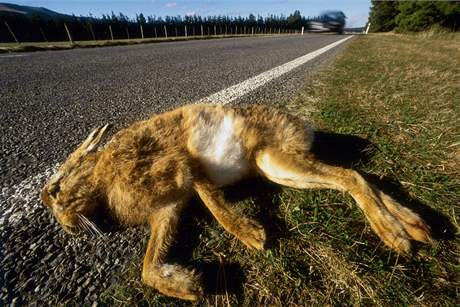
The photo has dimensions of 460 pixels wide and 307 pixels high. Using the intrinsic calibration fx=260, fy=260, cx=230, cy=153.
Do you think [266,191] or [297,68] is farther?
[297,68]

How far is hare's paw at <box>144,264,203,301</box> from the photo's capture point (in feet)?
4.03

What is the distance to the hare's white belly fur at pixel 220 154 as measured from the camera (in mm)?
1953

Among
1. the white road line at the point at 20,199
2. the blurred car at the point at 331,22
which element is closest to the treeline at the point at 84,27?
the blurred car at the point at 331,22

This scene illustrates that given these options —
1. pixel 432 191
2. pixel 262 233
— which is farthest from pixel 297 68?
pixel 262 233

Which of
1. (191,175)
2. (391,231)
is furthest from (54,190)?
(391,231)

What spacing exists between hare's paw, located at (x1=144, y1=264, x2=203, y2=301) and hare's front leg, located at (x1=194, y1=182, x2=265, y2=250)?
0.34m

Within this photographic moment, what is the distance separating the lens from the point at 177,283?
1.23 m

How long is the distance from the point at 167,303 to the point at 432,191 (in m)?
1.80

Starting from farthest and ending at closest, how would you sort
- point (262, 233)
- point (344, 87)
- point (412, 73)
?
point (412, 73) < point (344, 87) < point (262, 233)

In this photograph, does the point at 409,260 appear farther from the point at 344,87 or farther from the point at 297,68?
the point at 297,68

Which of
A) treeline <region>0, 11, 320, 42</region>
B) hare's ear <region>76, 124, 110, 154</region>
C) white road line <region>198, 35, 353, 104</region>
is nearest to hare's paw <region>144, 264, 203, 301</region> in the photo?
hare's ear <region>76, 124, 110, 154</region>

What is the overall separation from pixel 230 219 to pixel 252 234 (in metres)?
0.17

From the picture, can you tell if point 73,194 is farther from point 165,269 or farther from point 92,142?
point 165,269

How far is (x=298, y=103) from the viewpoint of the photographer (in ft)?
11.8
